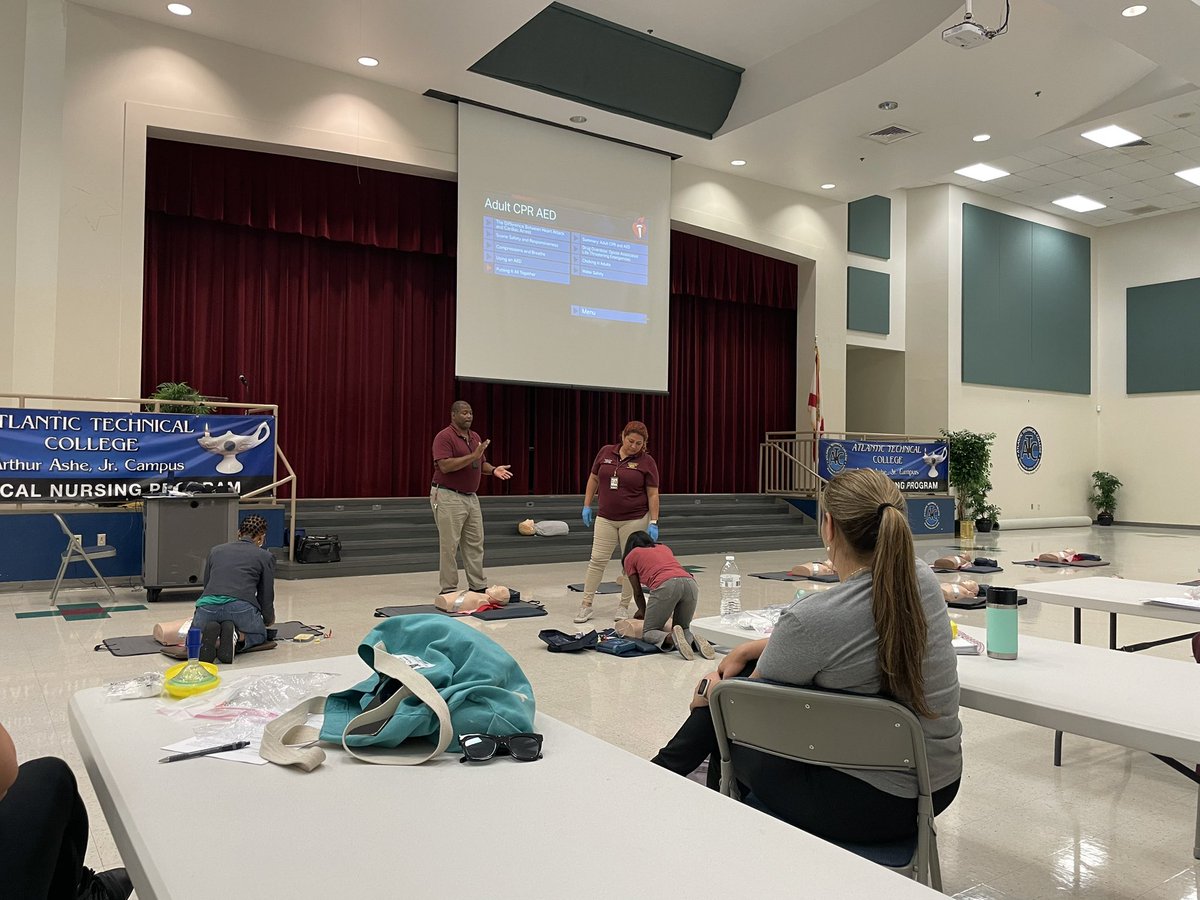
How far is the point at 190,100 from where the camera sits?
8711 millimetres

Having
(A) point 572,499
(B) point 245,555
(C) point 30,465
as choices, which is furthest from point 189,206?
(B) point 245,555

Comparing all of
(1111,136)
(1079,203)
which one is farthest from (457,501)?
(1079,203)

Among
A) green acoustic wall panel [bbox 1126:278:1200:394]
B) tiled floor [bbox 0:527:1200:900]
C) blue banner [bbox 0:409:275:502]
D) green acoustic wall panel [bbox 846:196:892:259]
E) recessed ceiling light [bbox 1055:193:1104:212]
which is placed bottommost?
tiled floor [bbox 0:527:1200:900]

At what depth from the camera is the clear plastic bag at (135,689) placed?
191 centimetres

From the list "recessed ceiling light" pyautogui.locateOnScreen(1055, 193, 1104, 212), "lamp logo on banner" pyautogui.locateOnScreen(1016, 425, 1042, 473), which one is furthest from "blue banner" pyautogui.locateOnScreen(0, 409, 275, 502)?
"recessed ceiling light" pyautogui.locateOnScreen(1055, 193, 1104, 212)

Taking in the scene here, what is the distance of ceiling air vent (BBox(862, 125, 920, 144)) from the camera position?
36.1ft

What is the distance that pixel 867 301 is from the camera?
15.1 metres

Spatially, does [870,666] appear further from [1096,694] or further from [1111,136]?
[1111,136]

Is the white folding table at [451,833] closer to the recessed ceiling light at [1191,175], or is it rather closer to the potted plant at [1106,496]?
the recessed ceiling light at [1191,175]

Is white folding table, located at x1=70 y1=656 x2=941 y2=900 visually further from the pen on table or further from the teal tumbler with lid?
the teal tumbler with lid

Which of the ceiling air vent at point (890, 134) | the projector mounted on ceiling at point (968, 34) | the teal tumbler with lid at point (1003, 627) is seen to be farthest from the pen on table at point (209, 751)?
the ceiling air vent at point (890, 134)

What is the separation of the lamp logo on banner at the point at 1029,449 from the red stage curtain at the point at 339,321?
706cm

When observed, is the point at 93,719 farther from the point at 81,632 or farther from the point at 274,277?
the point at 274,277

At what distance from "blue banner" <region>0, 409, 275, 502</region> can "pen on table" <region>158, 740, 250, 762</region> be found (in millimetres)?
6520
